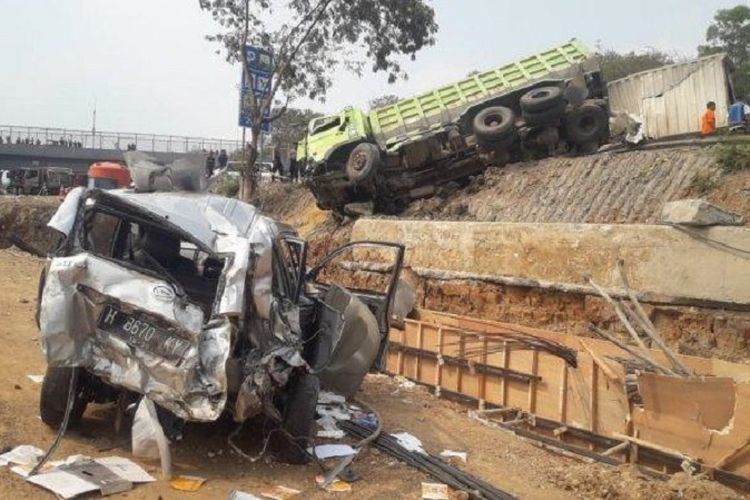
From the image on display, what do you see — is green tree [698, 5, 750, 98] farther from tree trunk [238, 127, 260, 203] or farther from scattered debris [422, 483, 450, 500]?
scattered debris [422, 483, 450, 500]

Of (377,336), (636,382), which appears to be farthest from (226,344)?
(636,382)

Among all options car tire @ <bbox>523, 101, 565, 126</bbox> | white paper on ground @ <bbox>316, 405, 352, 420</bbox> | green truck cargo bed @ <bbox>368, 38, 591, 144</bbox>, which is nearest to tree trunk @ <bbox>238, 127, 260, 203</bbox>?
green truck cargo bed @ <bbox>368, 38, 591, 144</bbox>

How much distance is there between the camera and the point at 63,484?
13.2 ft

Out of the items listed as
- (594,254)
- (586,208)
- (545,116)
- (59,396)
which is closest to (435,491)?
(59,396)

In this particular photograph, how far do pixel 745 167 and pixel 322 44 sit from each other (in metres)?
13.0

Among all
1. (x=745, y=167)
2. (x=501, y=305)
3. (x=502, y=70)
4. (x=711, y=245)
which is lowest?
(x=501, y=305)

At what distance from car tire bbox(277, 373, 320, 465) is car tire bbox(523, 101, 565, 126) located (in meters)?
10.8

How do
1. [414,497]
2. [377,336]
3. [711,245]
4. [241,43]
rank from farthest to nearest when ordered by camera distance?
1. [241,43]
2. [711,245]
3. [377,336]
4. [414,497]

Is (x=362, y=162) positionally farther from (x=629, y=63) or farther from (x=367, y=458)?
(x=629, y=63)

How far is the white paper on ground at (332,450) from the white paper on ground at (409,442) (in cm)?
54

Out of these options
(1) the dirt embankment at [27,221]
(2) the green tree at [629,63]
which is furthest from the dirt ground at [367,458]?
(2) the green tree at [629,63]

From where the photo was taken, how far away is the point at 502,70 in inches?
623

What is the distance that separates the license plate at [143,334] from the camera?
14.2 feet

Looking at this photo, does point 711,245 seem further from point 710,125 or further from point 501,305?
point 710,125
